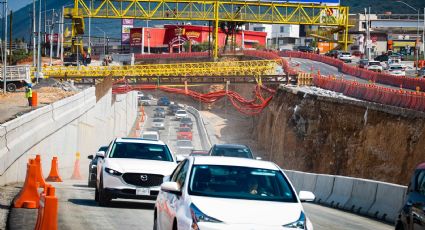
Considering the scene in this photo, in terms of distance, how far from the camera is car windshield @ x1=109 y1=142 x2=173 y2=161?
71.8ft

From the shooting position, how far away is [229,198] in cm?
1178

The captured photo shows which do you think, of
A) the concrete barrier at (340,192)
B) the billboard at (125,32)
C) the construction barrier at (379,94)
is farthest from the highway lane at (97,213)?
the billboard at (125,32)

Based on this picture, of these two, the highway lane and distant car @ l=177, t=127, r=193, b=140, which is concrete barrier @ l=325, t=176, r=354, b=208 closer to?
the highway lane

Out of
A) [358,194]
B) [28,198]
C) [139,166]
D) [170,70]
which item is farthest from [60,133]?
[170,70]

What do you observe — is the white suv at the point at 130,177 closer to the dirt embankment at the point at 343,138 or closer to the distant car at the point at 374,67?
the dirt embankment at the point at 343,138

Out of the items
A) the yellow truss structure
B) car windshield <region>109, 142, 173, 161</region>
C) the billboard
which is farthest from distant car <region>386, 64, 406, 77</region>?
the billboard

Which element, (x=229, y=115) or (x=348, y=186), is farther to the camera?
(x=229, y=115)

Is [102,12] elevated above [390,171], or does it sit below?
above

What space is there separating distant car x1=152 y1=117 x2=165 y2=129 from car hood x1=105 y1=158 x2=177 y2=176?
81341 mm

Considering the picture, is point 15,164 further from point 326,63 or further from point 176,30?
point 176,30

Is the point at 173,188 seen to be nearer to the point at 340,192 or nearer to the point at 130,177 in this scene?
the point at 130,177

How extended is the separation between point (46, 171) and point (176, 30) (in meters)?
132

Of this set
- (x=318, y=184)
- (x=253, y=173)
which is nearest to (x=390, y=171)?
(x=318, y=184)

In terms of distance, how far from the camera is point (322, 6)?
101m
